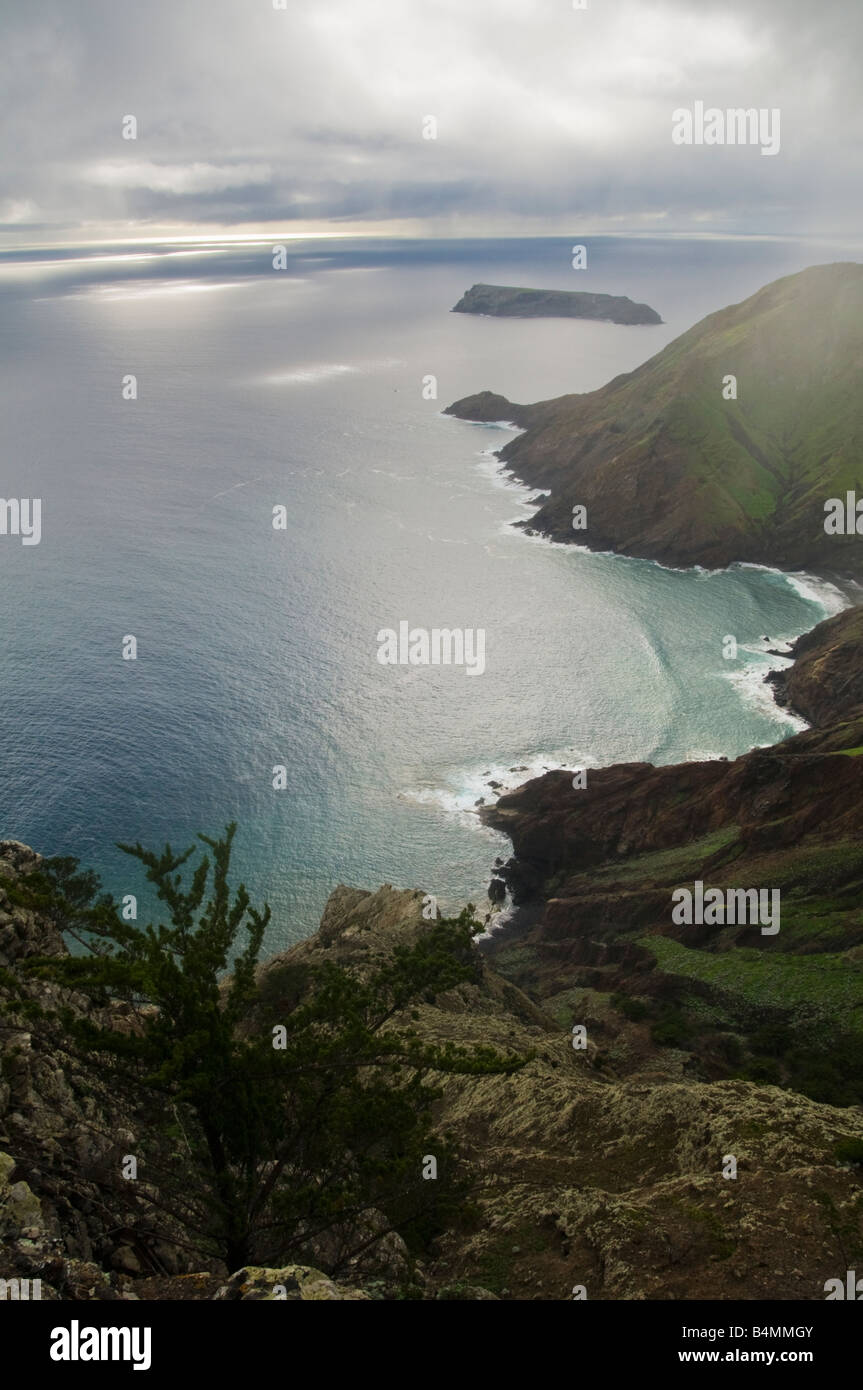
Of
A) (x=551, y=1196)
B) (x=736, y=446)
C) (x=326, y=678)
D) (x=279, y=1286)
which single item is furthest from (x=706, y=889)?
(x=736, y=446)

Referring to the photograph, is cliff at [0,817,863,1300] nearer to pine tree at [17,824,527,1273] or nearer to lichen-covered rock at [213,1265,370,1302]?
Result: lichen-covered rock at [213,1265,370,1302]

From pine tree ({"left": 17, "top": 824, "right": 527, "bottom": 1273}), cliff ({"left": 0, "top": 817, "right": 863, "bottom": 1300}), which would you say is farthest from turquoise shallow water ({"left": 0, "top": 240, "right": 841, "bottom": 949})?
pine tree ({"left": 17, "top": 824, "right": 527, "bottom": 1273})

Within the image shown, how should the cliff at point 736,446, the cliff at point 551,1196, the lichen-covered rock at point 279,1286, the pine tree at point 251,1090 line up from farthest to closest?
the cliff at point 736,446
the pine tree at point 251,1090
the cliff at point 551,1196
the lichen-covered rock at point 279,1286

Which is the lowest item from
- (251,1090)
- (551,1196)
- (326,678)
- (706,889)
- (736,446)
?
(551,1196)

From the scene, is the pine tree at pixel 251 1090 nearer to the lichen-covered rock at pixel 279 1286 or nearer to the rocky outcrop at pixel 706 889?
the lichen-covered rock at pixel 279 1286

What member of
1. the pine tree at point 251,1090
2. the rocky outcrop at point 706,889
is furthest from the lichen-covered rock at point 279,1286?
the rocky outcrop at point 706,889

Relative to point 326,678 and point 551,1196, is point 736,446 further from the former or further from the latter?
point 551,1196

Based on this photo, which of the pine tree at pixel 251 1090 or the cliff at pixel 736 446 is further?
the cliff at pixel 736 446

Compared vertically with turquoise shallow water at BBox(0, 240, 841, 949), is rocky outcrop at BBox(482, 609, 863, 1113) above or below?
below
